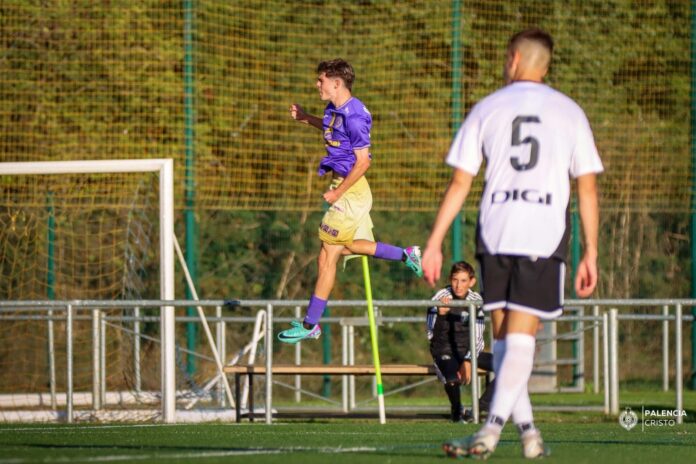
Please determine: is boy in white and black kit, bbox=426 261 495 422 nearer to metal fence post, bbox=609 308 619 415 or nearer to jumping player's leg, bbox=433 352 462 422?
jumping player's leg, bbox=433 352 462 422

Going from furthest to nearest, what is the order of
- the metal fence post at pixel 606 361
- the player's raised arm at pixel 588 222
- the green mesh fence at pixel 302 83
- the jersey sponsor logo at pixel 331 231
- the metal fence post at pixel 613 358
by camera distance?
the green mesh fence at pixel 302 83 < the metal fence post at pixel 606 361 < the metal fence post at pixel 613 358 < the jersey sponsor logo at pixel 331 231 < the player's raised arm at pixel 588 222

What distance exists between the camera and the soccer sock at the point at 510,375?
610 centimetres

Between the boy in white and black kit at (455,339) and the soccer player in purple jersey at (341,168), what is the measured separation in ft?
7.66

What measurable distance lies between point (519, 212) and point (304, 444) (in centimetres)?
214

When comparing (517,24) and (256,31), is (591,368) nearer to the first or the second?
(517,24)

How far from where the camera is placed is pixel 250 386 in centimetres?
1294

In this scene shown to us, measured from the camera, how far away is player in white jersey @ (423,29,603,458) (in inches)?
238

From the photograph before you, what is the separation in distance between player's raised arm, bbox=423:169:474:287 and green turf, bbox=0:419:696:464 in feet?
2.91

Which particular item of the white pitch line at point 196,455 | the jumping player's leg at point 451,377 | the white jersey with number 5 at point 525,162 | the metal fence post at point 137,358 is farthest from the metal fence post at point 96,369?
the white jersey with number 5 at point 525,162

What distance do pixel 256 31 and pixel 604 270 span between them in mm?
5863

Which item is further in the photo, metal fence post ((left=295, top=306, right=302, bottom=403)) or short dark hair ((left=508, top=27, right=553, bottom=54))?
metal fence post ((left=295, top=306, right=302, bottom=403))

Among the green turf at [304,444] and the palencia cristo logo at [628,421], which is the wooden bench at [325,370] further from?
the green turf at [304,444]

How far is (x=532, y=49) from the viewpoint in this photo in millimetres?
6262

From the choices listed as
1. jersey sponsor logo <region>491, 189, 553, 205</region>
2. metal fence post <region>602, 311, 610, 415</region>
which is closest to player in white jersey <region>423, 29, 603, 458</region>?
jersey sponsor logo <region>491, 189, 553, 205</region>
